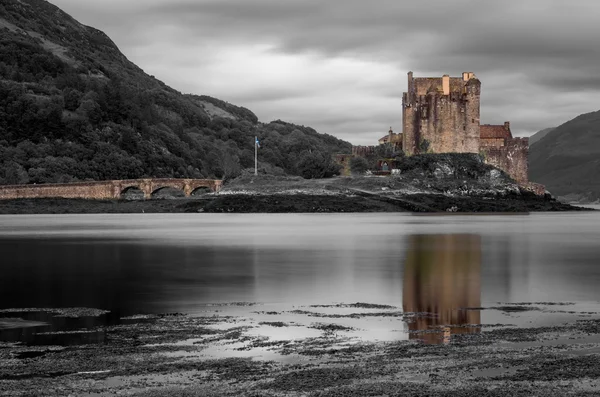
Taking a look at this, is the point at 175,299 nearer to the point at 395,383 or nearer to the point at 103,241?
the point at 395,383

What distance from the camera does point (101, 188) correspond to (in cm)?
10094

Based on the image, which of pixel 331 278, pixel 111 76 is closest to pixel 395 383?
pixel 331 278

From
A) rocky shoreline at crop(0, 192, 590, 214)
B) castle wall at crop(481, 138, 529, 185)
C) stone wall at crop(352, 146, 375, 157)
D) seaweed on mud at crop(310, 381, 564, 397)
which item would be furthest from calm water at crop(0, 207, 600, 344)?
stone wall at crop(352, 146, 375, 157)

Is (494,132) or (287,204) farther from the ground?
(494,132)

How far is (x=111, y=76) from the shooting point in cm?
16875

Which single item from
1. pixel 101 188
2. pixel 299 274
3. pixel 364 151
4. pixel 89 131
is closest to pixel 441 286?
pixel 299 274

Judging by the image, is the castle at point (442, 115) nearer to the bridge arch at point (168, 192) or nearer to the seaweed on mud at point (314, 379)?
the bridge arch at point (168, 192)

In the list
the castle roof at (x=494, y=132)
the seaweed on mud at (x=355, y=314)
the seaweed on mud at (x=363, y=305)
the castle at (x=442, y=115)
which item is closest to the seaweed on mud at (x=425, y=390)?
the seaweed on mud at (x=355, y=314)

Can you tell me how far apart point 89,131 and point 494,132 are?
203ft

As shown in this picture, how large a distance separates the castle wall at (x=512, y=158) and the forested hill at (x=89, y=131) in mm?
20232

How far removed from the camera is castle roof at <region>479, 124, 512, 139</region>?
10725 cm

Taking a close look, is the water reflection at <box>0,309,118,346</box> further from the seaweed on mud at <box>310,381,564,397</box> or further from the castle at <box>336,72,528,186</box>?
the castle at <box>336,72,528,186</box>

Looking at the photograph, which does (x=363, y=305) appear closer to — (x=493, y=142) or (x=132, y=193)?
(x=493, y=142)

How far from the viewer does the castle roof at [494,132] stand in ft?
352
